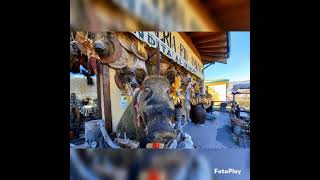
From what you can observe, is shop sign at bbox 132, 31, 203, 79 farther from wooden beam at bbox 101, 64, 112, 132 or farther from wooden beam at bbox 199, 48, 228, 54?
wooden beam at bbox 101, 64, 112, 132

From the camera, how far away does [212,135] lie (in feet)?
10.0

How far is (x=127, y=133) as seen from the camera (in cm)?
306

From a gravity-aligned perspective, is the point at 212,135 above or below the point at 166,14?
below

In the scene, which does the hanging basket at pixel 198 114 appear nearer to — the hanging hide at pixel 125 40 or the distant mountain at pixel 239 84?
the distant mountain at pixel 239 84

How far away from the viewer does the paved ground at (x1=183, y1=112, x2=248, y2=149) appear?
3043mm

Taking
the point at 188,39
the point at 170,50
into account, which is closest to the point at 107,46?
the point at 170,50

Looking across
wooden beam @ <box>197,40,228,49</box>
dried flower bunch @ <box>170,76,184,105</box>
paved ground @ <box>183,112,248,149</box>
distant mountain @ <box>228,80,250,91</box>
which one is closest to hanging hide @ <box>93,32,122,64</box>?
dried flower bunch @ <box>170,76,184,105</box>

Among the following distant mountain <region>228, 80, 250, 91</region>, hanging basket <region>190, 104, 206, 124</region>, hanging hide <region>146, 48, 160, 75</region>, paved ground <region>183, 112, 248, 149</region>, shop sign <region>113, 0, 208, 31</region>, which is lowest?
paved ground <region>183, 112, 248, 149</region>

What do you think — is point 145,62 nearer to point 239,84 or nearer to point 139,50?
point 139,50

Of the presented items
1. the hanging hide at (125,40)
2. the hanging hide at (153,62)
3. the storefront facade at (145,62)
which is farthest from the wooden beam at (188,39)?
Answer: the hanging hide at (125,40)

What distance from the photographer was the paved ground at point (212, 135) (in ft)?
9.98

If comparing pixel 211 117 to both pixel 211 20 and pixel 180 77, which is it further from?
pixel 211 20
